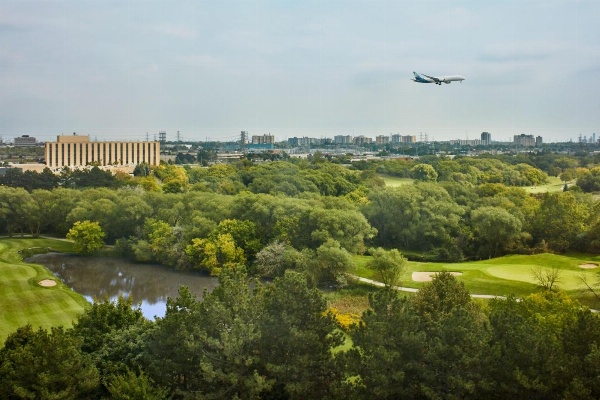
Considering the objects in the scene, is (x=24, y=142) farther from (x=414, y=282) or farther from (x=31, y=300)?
(x=414, y=282)

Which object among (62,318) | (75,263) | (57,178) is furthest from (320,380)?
(57,178)

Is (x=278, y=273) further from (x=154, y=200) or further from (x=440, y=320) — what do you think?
(x=440, y=320)

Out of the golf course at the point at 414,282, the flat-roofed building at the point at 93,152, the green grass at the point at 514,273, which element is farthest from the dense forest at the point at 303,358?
the flat-roofed building at the point at 93,152

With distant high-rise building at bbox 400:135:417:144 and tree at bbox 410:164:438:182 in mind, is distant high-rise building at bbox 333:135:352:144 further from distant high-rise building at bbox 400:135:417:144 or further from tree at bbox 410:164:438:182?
tree at bbox 410:164:438:182

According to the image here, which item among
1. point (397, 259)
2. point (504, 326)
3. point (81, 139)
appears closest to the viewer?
point (504, 326)

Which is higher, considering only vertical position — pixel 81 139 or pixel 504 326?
pixel 81 139

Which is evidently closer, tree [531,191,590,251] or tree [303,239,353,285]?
tree [303,239,353,285]

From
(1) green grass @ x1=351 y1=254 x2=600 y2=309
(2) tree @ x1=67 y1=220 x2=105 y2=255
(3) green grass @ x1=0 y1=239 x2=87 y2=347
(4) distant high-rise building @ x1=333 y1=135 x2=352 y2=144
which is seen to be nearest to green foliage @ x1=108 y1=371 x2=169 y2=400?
(3) green grass @ x1=0 y1=239 x2=87 y2=347
